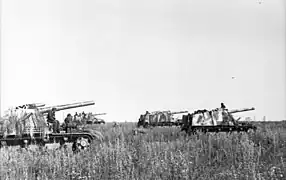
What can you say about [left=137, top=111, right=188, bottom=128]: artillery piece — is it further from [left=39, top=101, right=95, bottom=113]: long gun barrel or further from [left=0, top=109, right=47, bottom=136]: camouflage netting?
[left=0, top=109, right=47, bottom=136]: camouflage netting

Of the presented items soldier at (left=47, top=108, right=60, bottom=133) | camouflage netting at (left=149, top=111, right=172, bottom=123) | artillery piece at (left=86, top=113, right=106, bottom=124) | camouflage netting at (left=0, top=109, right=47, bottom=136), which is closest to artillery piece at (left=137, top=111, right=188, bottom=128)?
camouflage netting at (left=149, top=111, right=172, bottom=123)

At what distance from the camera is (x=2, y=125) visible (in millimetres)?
12195

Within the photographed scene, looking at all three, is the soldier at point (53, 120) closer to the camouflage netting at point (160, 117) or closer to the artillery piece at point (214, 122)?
the artillery piece at point (214, 122)

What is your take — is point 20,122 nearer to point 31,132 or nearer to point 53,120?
point 31,132

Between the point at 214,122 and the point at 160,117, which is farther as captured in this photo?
the point at 160,117

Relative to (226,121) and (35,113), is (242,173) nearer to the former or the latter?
(35,113)

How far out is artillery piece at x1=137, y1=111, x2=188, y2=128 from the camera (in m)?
34.5

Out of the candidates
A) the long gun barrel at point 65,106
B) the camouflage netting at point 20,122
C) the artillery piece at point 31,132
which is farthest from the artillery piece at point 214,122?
the camouflage netting at point 20,122

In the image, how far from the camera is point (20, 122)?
1225 cm

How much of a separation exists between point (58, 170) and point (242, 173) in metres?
3.26

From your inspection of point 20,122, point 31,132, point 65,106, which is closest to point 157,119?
point 65,106

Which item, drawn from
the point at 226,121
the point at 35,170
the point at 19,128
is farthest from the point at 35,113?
the point at 226,121

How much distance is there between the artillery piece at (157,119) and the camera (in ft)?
113

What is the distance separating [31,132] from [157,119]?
22.9 meters
